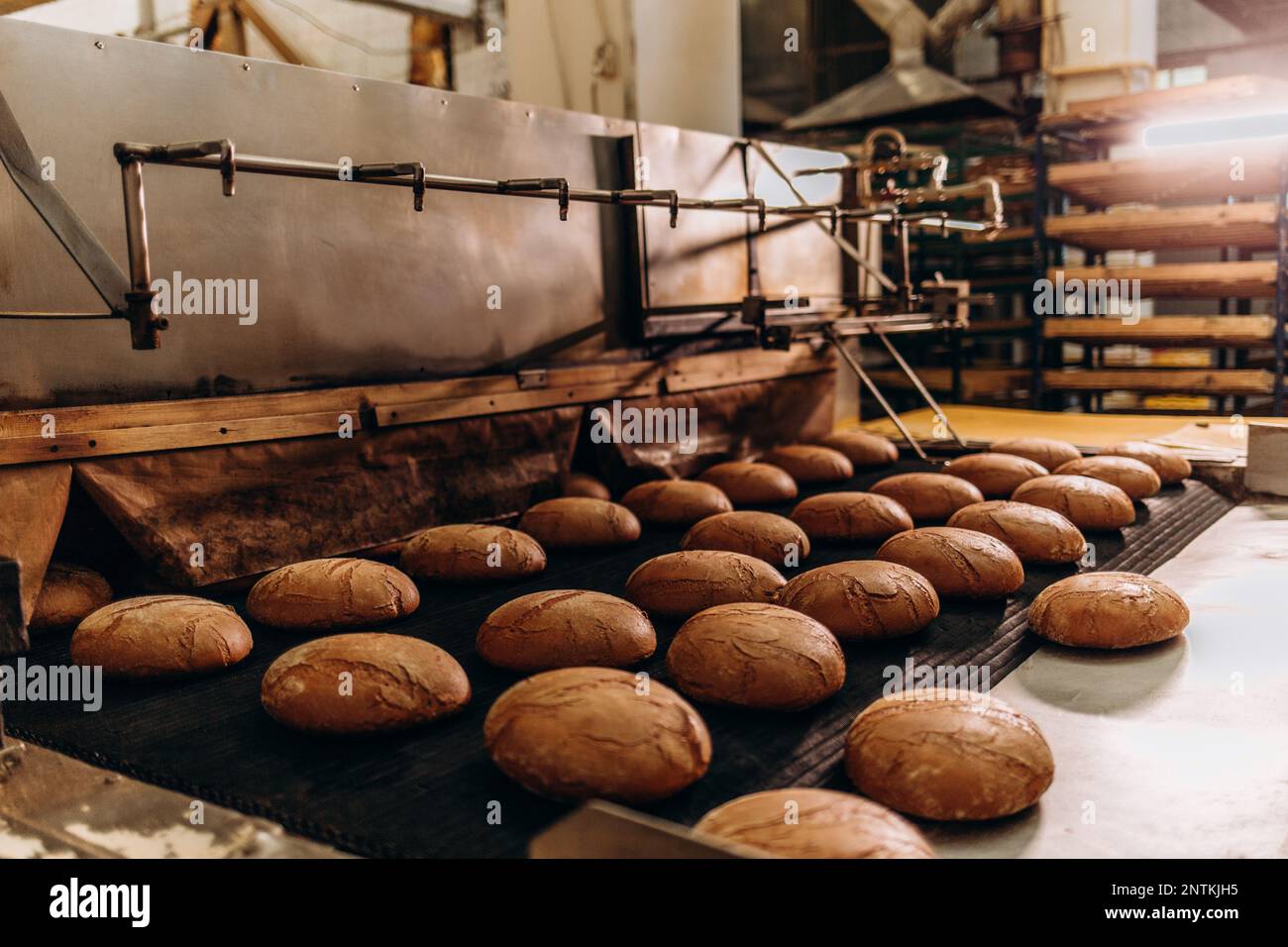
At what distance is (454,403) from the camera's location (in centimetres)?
388

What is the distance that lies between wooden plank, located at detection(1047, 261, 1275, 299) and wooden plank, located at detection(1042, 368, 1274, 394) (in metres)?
0.51

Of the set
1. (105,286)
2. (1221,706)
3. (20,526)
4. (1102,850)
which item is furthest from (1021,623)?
(20,526)

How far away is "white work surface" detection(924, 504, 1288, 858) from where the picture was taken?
1734mm

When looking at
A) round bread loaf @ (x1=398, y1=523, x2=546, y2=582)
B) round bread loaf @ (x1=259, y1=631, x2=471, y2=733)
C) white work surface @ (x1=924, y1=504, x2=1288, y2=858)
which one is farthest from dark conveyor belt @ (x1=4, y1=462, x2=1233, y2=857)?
round bread loaf @ (x1=398, y1=523, x2=546, y2=582)

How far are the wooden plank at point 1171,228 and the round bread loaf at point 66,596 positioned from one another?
6317 millimetres

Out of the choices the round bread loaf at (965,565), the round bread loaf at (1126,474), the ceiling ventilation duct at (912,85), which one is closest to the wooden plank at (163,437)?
the round bread loaf at (965,565)

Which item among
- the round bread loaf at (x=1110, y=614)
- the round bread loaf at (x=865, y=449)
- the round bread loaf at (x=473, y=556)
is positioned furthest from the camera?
the round bread loaf at (x=865, y=449)

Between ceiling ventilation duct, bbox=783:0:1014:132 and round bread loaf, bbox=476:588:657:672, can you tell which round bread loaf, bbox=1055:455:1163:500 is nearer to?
round bread loaf, bbox=476:588:657:672

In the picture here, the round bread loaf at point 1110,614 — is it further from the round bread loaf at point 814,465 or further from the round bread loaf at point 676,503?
the round bread loaf at point 814,465

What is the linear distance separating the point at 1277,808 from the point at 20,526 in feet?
9.40

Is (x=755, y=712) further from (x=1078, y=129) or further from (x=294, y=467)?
(x=1078, y=129)

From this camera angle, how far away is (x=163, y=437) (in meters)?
3.09

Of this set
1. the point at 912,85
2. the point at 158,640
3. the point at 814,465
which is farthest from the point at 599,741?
the point at 912,85

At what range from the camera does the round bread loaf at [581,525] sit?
145 inches
